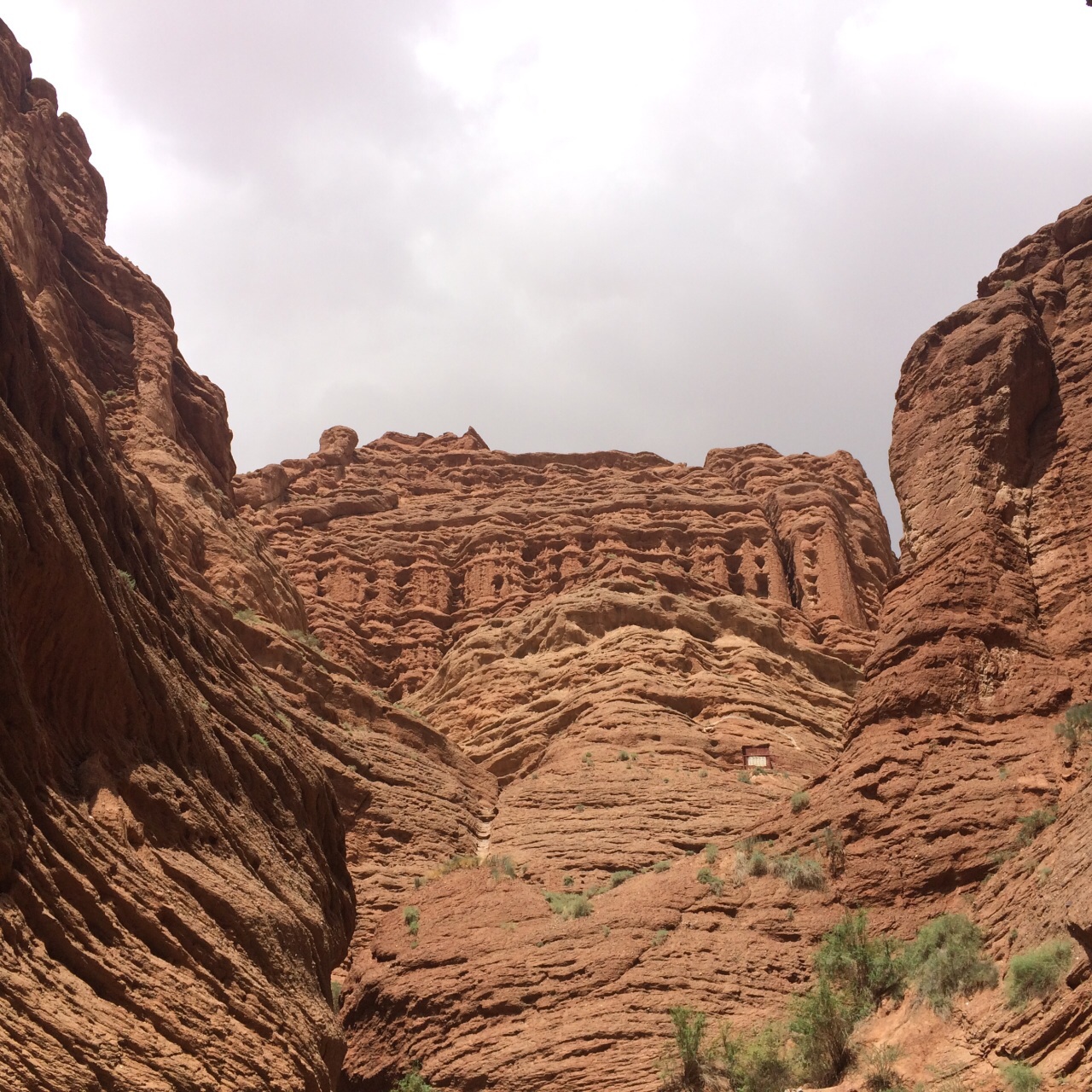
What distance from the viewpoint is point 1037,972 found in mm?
15555

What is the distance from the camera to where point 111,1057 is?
36.9 feet

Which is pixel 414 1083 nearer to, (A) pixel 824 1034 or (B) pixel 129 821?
(A) pixel 824 1034

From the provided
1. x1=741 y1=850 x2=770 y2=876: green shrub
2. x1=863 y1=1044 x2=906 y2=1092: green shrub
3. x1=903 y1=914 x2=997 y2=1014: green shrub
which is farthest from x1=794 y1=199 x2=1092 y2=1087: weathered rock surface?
x1=741 y1=850 x2=770 y2=876: green shrub

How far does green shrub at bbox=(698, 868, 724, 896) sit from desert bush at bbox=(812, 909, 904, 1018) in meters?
3.46

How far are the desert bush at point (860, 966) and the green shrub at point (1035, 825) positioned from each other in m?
2.63

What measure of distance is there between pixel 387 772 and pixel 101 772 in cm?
1900

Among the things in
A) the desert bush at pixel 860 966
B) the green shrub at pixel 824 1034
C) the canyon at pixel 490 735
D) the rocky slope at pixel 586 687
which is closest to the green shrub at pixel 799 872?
the canyon at pixel 490 735

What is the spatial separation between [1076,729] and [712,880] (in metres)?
6.92

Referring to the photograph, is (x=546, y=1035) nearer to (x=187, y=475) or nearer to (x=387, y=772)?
(x=387, y=772)

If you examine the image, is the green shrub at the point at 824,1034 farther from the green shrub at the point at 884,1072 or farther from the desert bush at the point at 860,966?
the green shrub at the point at 884,1072

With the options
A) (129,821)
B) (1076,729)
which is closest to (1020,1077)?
(129,821)

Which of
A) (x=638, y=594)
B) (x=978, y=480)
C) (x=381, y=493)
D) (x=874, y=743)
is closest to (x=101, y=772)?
(x=874, y=743)

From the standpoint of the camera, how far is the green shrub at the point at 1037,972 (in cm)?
1535

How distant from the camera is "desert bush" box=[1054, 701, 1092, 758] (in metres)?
22.9
